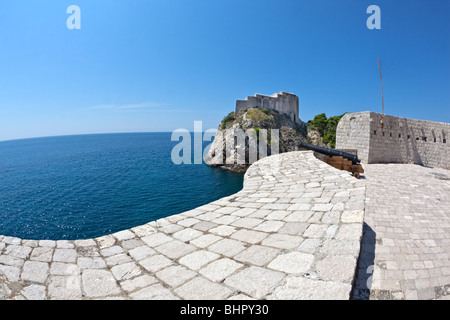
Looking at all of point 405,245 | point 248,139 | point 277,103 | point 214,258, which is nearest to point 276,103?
point 277,103

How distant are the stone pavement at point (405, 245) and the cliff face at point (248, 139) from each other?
22.4m

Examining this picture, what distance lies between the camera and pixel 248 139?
29.9 metres

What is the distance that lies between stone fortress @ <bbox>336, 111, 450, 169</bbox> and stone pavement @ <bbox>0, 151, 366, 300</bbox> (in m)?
9.67

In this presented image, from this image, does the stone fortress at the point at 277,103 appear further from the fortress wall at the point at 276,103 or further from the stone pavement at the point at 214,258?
the stone pavement at the point at 214,258

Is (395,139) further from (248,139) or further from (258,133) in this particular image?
(258,133)

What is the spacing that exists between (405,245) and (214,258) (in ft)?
12.0

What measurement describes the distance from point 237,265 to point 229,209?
67.1 inches

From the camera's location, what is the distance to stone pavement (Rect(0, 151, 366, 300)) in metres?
1.68

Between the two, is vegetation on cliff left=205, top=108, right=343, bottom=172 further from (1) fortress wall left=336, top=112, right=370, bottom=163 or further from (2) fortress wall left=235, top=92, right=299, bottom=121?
(1) fortress wall left=336, top=112, right=370, bottom=163

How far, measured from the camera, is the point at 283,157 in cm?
799

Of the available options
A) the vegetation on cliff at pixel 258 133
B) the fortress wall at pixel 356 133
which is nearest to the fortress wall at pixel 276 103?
the vegetation on cliff at pixel 258 133

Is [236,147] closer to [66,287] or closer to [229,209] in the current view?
[229,209]

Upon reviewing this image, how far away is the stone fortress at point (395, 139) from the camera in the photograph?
1165 cm

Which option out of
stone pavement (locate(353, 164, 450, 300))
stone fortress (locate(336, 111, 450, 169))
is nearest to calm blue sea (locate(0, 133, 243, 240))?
stone fortress (locate(336, 111, 450, 169))
